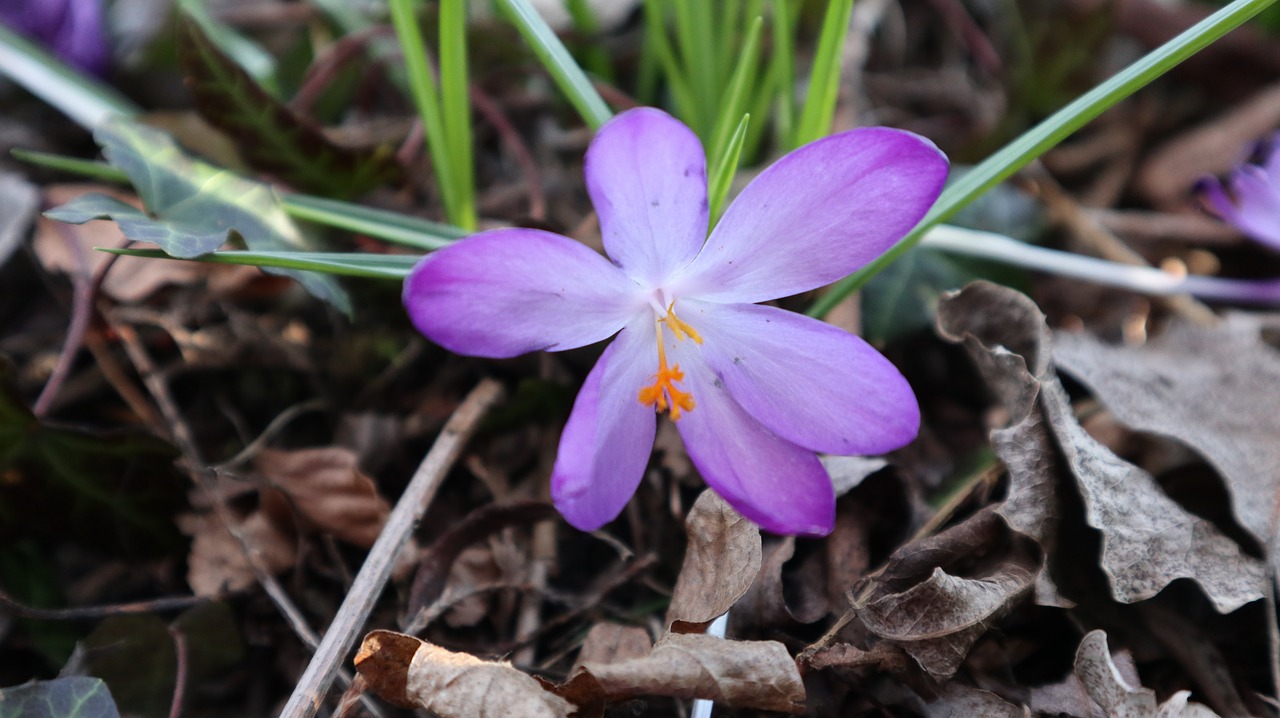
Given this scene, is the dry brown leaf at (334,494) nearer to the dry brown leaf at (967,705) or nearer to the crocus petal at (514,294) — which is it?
the crocus petal at (514,294)

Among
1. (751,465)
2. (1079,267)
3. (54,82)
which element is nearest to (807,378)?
(751,465)

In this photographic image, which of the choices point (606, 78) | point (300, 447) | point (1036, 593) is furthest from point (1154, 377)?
point (300, 447)

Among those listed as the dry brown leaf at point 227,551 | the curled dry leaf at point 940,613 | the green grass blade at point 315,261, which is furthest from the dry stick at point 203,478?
the curled dry leaf at point 940,613

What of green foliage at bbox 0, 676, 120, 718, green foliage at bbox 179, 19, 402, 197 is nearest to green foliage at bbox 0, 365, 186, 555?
green foliage at bbox 0, 676, 120, 718

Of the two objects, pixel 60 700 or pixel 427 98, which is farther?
pixel 427 98

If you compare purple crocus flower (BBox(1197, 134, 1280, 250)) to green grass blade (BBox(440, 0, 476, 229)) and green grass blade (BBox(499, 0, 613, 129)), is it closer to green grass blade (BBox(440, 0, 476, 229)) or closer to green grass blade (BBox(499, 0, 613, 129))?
green grass blade (BBox(499, 0, 613, 129))

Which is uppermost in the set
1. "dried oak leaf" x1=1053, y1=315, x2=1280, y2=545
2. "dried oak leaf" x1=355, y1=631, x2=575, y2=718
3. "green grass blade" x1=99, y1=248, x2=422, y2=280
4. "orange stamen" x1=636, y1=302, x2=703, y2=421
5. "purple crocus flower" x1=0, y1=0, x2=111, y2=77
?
"purple crocus flower" x1=0, y1=0, x2=111, y2=77

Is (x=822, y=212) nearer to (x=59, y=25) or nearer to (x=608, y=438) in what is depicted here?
(x=608, y=438)
